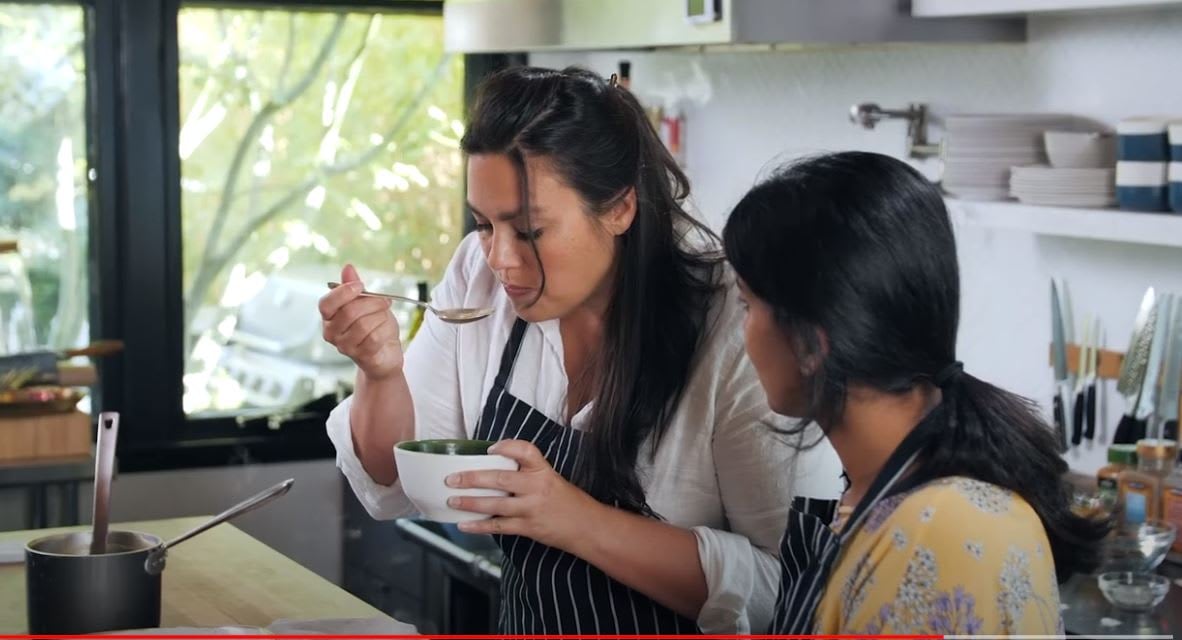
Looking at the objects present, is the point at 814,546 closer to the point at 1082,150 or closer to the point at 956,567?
the point at 956,567

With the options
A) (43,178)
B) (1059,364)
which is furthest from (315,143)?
(1059,364)

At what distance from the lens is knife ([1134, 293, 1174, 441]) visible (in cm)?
241

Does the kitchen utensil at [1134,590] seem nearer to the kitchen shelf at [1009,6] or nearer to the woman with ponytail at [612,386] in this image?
the woman with ponytail at [612,386]

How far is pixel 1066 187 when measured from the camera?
241cm

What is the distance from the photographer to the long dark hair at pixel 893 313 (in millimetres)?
1249

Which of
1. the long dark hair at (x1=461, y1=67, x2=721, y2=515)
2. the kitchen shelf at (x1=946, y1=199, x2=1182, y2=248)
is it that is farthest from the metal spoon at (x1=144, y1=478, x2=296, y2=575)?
the kitchen shelf at (x1=946, y1=199, x2=1182, y2=248)

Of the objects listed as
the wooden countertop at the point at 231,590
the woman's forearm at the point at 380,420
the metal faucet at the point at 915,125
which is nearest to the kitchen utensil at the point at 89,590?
the wooden countertop at the point at 231,590

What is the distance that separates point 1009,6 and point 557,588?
3.91 feet

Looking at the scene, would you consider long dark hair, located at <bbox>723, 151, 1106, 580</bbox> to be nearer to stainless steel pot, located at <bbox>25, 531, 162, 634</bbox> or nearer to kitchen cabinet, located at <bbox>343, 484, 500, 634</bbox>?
stainless steel pot, located at <bbox>25, 531, 162, 634</bbox>

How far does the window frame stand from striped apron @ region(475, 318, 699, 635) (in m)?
2.27

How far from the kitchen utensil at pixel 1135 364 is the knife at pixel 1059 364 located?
12 cm

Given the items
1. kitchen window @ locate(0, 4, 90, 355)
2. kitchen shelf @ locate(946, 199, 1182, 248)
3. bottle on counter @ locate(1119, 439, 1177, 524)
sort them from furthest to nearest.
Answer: kitchen window @ locate(0, 4, 90, 355) → bottle on counter @ locate(1119, 439, 1177, 524) → kitchen shelf @ locate(946, 199, 1182, 248)

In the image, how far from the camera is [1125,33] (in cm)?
249

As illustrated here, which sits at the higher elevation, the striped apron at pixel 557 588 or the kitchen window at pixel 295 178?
the kitchen window at pixel 295 178
